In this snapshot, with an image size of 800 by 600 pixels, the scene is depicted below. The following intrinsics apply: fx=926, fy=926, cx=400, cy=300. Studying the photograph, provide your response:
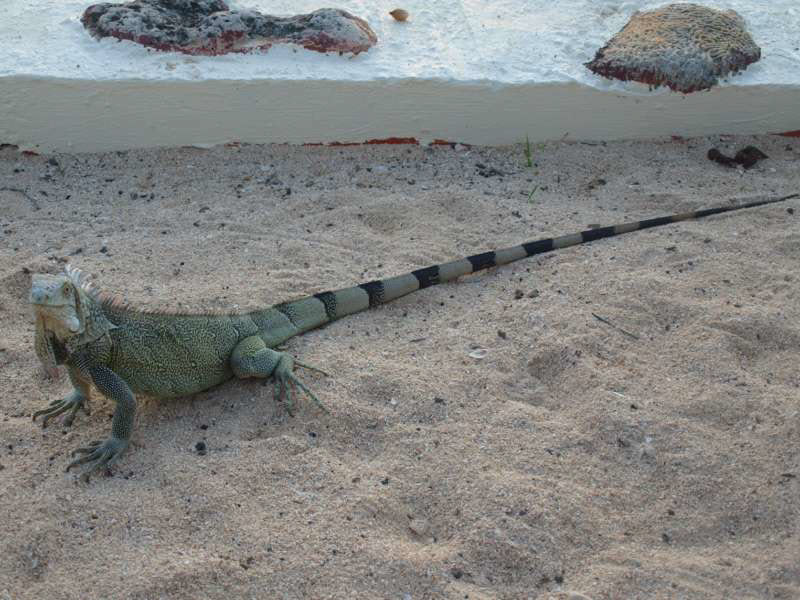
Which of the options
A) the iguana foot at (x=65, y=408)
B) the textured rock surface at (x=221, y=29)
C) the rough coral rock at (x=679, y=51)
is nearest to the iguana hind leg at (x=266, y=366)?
the iguana foot at (x=65, y=408)

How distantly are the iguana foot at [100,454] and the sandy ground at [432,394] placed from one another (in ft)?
0.15

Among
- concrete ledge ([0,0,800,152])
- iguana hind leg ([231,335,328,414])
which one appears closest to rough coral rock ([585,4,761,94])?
concrete ledge ([0,0,800,152])

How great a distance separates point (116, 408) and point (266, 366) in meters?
0.55

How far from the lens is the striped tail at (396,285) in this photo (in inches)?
142

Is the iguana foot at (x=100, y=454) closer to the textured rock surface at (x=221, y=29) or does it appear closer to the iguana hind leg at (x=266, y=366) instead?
the iguana hind leg at (x=266, y=366)

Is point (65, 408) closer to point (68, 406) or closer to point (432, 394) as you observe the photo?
point (68, 406)

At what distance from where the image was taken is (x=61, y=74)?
459 cm

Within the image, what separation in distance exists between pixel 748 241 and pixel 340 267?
1.82m

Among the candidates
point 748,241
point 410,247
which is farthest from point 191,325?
point 748,241

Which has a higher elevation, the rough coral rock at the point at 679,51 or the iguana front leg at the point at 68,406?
the rough coral rock at the point at 679,51

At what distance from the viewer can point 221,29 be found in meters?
4.82

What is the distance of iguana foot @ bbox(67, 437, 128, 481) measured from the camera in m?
2.97

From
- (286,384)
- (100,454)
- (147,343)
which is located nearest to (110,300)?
(147,343)

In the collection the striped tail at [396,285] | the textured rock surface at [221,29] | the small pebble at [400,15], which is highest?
the small pebble at [400,15]
